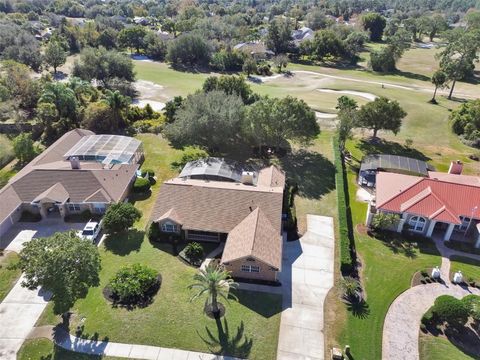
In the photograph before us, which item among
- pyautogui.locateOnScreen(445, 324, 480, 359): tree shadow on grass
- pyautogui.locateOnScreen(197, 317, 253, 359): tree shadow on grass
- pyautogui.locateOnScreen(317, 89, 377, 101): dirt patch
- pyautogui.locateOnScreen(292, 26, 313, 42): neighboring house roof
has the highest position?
pyautogui.locateOnScreen(292, 26, 313, 42): neighboring house roof

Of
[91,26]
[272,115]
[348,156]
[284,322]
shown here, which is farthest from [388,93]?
[91,26]

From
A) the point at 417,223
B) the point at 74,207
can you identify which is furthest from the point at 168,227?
the point at 417,223

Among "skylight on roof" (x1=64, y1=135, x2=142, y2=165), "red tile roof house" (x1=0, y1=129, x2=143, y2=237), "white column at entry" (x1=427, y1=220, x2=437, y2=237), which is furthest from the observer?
"skylight on roof" (x1=64, y1=135, x2=142, y2=165)

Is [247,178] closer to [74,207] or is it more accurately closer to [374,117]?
[74,207]

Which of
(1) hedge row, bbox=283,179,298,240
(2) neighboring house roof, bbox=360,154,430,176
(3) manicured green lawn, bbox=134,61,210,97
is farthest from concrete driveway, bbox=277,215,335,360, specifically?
(3) manicured green lawn, bbox=134,61,210,97

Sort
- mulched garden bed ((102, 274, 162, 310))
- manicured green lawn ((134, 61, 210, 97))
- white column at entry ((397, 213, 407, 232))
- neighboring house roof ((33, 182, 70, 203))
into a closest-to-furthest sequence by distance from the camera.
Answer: mulched garden bed ((102, 274, 162, 310))
white column at entry ((397, 213, 407, 232))
neighboring house roof ((33, 182, 70, 203))
manicured green lawn ((134, 61, 210, 97))

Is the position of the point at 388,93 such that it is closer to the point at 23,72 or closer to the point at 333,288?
the point at 333,288

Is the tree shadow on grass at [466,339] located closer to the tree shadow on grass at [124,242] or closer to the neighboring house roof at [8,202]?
the tree shadow on grass at [124,242]

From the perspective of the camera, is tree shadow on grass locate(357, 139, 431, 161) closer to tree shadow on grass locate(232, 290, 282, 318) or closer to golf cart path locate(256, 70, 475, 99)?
tree shadow on grass locate(232, 290, 282, 318)
